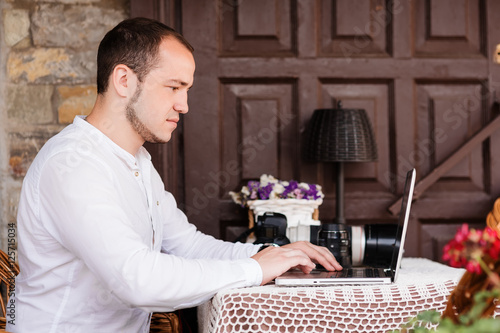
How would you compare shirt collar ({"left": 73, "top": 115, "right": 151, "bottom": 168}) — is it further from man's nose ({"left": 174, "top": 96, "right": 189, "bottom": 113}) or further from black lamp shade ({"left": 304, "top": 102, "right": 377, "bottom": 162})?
black lamp shade ({"left": 304, "top": 102, "right": 377, "bottom": 162})

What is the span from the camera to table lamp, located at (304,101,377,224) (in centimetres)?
236

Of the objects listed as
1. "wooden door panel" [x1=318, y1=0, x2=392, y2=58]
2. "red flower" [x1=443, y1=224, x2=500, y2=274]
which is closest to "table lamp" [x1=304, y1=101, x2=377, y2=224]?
"wooden door panel" [x1=318, y1=0, x2=392, y2=58]

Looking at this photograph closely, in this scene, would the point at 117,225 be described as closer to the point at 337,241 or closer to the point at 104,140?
the point at 104,140

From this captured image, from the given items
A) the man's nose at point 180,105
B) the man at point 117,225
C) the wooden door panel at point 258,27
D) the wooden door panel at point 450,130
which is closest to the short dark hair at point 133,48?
the man at point 117,225

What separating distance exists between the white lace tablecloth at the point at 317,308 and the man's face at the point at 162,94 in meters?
0.53

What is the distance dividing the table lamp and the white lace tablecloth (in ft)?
3.38

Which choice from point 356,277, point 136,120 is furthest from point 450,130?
point 136,120

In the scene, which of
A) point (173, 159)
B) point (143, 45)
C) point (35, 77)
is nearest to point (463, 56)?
point (173, 159)

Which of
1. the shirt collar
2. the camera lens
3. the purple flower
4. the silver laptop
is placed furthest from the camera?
the purple flower

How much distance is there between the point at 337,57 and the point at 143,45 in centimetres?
124

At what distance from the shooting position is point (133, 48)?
163 centimetres

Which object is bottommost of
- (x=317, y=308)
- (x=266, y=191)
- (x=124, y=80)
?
(x=317, y=308)

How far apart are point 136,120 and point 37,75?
1106 mm

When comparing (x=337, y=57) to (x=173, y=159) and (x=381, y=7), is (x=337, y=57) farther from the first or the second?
(x=173, y=159)
